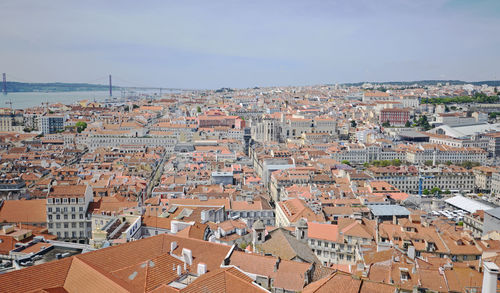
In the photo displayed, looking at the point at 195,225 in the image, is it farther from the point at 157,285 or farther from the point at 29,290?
the point at 29,290

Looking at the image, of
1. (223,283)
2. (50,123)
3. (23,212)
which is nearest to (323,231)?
(223,283)

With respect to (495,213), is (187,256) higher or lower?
higher

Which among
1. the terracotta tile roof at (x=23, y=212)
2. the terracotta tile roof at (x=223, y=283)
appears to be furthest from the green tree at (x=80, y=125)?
the terracotta tile roof at (x=223, y=283)

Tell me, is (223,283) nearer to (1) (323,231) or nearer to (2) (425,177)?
(1) (323,231)

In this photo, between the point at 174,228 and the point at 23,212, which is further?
the point at 23,212

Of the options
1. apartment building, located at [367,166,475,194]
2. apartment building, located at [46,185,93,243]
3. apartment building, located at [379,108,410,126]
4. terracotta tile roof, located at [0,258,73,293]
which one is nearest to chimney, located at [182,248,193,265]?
terracotta tile roof, located at [0,258,73,293]

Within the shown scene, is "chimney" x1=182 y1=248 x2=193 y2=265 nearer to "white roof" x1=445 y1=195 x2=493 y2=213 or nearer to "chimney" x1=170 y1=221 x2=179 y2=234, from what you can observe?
"chimney" x1=170 y1=221 x2=179 y2=234

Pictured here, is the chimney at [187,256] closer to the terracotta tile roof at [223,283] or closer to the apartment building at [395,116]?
the terracotta tile roof at [223,283]
